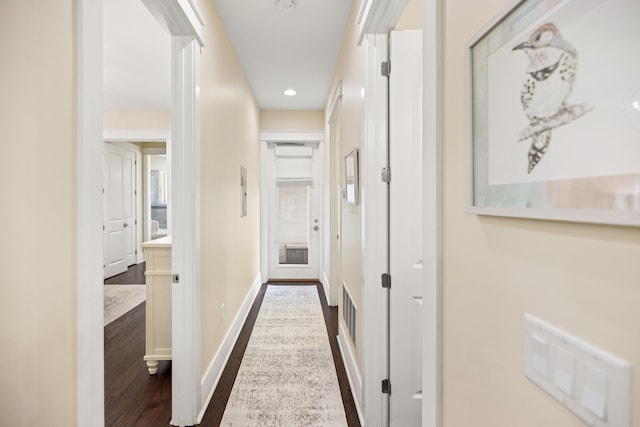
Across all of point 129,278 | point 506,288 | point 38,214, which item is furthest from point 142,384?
point 129,278

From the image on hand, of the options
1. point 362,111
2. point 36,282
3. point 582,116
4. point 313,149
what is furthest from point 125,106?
point 582,116

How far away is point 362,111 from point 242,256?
233cm

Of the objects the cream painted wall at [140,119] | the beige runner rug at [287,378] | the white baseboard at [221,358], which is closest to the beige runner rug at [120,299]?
Result: the white baseboard at [221,358]

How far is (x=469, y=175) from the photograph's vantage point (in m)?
0.69

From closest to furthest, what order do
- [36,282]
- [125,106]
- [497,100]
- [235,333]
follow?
1. [497,100]
2. [36,282]
3. [235,333]
4. [125,106]

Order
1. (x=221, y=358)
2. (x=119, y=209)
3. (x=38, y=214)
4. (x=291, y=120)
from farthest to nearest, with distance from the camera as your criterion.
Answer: (x=119, y=209) < (x=291, y=120) < (x=221, y=358) < (x=38, y=214)

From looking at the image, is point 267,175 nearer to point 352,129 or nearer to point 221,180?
point 221,180

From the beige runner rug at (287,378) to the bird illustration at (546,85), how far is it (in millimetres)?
1986

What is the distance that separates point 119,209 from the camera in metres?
6.11

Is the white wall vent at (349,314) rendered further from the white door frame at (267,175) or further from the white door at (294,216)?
the white door at (294,216)

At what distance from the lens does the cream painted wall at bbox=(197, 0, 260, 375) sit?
6.97 feet

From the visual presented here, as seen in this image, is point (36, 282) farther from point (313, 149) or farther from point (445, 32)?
point (313, 149)

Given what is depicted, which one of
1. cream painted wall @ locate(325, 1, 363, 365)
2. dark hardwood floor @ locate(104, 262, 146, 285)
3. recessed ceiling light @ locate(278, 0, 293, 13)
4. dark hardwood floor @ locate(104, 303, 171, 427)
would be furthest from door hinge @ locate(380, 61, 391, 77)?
dark hardwood floor @ locate(104, 262, 146, 285)

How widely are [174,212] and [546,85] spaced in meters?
1.83
